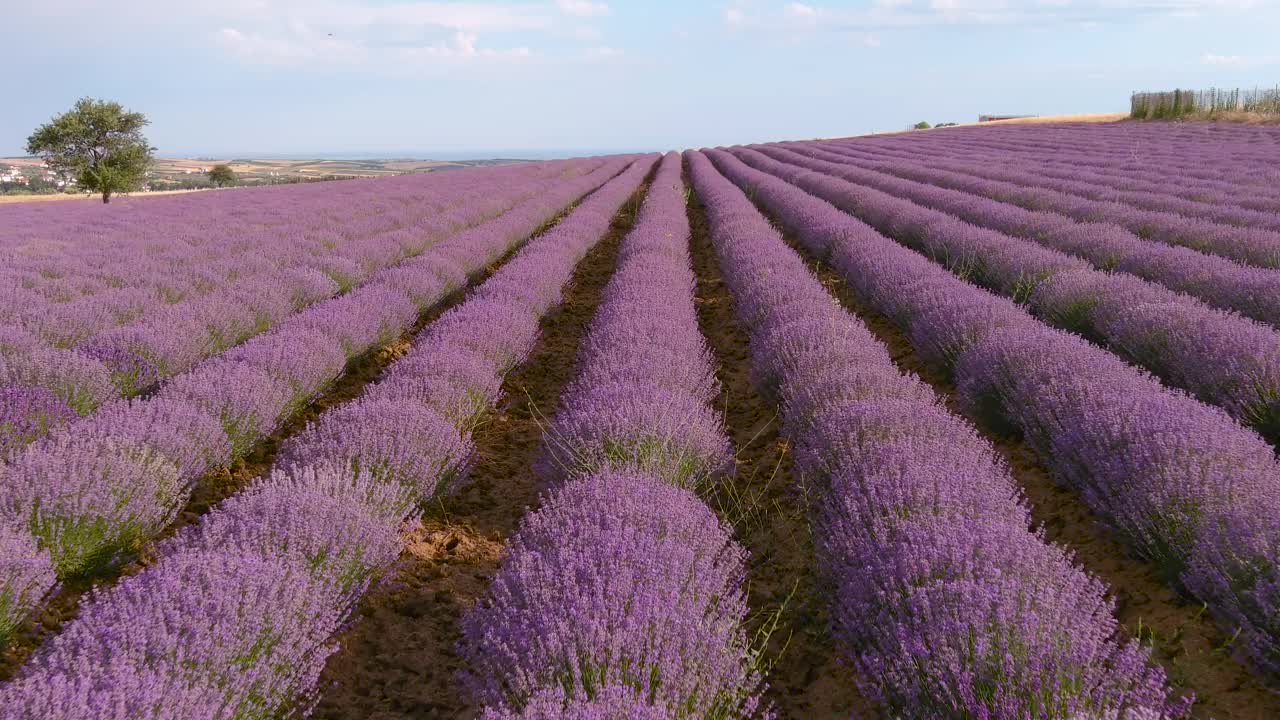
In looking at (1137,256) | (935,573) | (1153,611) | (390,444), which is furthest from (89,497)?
(1137,256)

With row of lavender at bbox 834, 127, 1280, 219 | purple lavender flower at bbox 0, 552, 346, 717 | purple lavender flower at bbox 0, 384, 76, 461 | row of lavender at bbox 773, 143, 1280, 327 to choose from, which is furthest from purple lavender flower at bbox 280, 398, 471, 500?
row of lavender at bbox 834, 127, 1280, 219

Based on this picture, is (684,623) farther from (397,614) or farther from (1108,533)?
(1108,533)

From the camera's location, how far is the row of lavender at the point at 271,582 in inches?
59.7

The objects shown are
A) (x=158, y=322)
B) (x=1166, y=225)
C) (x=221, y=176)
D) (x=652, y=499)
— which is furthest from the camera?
(x=221, y=176)

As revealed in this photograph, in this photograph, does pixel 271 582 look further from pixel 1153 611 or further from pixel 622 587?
pixel 1153 611

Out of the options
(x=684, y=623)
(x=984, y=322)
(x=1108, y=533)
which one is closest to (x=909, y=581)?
(x=684, y=623)

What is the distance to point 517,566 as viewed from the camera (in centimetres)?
200

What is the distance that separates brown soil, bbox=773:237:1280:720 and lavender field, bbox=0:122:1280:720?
0.01 m

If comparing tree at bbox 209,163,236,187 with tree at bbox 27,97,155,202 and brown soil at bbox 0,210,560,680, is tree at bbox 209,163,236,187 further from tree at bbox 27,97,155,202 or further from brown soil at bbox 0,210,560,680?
brown soil at bbox 0,210,560,680

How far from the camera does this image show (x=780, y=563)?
2742 mm

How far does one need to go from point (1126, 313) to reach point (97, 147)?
34.0 m

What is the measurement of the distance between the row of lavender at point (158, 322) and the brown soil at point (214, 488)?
28.2 inches

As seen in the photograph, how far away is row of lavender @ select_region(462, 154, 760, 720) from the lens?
1.60m

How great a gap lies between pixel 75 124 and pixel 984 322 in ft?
107
